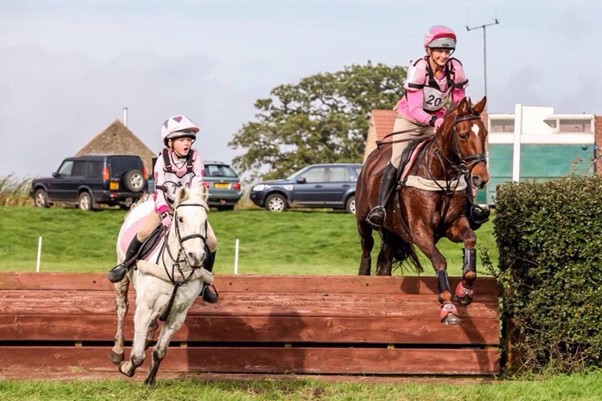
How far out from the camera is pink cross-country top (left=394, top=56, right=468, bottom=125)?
10.5m

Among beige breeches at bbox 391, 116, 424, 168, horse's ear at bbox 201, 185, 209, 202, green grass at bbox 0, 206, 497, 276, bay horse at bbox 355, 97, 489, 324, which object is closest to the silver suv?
green grass at bbox 0, 206, 497, 276

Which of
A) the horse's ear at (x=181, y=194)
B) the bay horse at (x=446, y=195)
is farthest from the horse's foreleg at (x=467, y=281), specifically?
the horse's ear at (x=181, y=194)

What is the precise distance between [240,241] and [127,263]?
20.7 meters

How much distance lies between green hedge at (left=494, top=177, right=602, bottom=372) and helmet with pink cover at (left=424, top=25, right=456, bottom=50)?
1473 millimetres

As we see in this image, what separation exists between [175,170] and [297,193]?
25.8 meters

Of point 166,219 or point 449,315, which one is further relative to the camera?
point 449,315

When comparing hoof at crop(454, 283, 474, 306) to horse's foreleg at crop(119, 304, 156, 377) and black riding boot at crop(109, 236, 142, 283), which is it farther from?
black riding boot at crop(109, 236, 142, 283)

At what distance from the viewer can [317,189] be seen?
34594 mm

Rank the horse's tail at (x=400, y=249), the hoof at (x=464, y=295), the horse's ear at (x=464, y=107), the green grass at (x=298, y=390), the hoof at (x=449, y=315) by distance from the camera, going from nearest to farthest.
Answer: the green grass at (x=298, y=390)
the hoof at (x=449, y=315)
the hoof at (x=464, y=295)
the horse's ear at (x=464, y=107)
the horse's tail at (x=400, y=249)

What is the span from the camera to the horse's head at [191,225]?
8039 mm

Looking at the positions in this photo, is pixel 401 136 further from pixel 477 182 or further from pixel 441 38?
pixel 477 182

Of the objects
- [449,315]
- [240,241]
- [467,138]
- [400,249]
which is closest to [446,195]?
[467,138]

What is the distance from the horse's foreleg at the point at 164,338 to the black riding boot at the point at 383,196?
2.44m

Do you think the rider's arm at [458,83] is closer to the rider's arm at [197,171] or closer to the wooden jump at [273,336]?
the wooden jump at [273,336]
